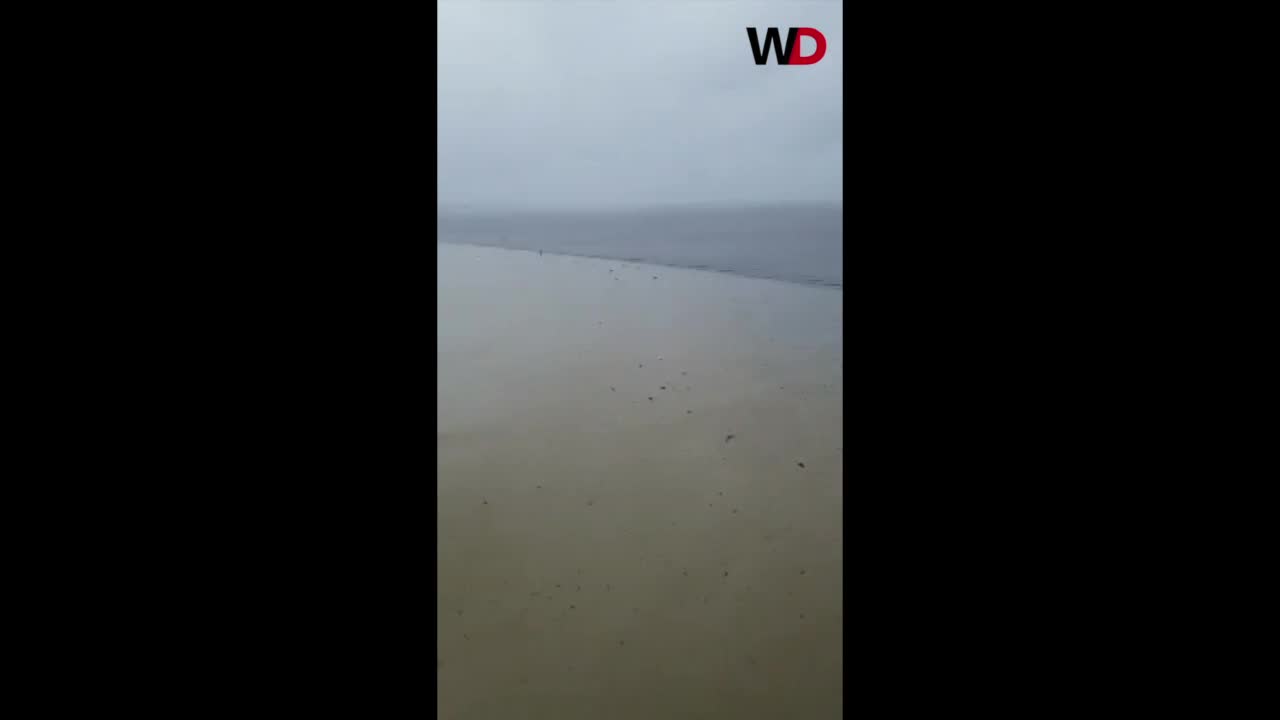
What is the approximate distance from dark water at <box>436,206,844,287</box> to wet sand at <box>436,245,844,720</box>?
966 millimetres

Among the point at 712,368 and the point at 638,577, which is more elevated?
the point at 712,368

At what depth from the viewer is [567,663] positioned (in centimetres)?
132

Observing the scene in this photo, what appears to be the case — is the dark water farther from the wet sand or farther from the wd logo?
the wd logo

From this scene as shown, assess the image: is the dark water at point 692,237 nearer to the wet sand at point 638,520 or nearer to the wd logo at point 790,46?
the wet sand at point 638,520

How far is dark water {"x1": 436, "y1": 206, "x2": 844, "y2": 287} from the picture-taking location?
358cm

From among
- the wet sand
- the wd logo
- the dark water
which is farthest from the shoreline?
the wd logo

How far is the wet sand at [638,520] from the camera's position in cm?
130

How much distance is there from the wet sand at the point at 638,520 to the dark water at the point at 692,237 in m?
0.97

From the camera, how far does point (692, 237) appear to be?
13.8 feet

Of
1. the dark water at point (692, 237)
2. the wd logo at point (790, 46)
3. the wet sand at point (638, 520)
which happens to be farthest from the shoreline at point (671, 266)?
the wd logo at point (790, 46)

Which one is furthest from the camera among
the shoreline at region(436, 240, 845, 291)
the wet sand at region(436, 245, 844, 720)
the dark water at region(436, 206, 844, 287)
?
the dark water at region(436, 206, 844, 287)
